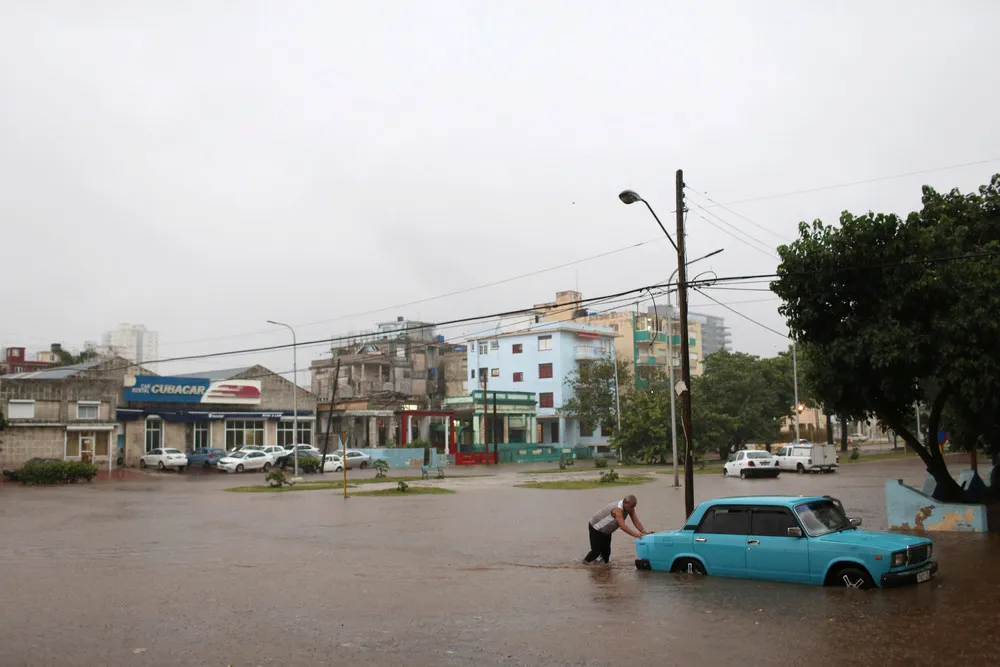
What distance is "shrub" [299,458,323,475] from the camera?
5369 cm

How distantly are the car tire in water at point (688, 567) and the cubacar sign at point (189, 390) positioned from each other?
2135 inches

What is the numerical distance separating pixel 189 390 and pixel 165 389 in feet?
6.15

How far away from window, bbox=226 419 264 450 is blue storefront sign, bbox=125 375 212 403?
10.8ft

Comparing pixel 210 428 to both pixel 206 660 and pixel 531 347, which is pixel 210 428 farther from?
pixel 206 660

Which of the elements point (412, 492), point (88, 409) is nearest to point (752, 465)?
point (412, 492)

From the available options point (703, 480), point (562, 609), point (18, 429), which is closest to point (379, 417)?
point (18, 429)

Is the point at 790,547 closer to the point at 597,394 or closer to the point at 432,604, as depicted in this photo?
the point at 432,604

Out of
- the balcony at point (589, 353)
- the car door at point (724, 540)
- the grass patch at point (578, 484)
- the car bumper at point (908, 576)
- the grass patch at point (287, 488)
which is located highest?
the balcony at point (589, 353)

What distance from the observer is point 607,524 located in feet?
49.8

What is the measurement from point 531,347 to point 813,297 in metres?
69.2

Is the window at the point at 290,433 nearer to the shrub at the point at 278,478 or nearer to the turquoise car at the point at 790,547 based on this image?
the shrub at the point at 278,478

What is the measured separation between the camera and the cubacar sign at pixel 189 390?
6016cm

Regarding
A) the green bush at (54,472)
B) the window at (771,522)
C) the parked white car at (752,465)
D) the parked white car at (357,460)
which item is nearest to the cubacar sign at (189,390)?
the parked white car at (357,460)

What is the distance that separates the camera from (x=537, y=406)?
282ft
